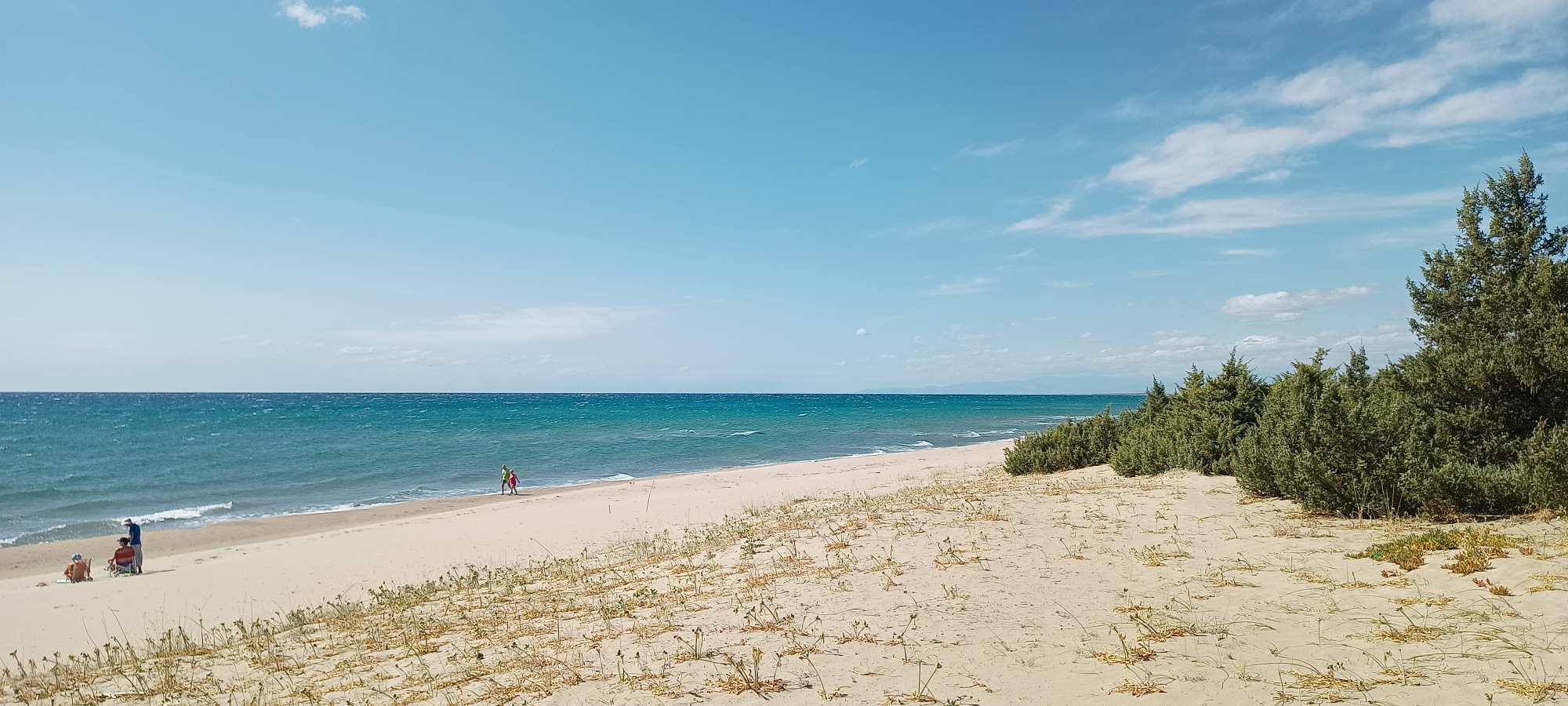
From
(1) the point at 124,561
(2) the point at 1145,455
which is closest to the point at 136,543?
(1) the point at 124,561

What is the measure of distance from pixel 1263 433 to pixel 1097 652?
8.80m

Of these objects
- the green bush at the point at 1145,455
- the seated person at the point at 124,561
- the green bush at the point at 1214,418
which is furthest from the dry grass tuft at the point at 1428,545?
the seated person at the point at 124,561

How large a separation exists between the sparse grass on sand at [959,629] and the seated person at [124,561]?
7.41 m

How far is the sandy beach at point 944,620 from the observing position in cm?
494

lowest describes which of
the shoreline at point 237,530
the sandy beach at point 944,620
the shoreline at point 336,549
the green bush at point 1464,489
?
the shoreline at point 237,530

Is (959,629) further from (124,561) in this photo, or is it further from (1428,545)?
(124,561)

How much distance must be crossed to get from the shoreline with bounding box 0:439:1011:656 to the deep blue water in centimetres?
Result: 439

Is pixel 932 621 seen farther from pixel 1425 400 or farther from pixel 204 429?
pixel 204 429

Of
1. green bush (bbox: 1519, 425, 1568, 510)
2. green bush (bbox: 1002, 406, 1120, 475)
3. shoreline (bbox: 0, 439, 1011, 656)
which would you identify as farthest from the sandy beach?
green bush (bbox: 1002, 406, 1120, 475)

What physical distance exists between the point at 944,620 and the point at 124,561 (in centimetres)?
1909

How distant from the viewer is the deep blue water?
2797 centimetres

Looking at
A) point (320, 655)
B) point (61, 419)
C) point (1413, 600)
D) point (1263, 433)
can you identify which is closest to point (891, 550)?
point (1413, 600)

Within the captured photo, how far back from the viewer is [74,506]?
2698 centimetres

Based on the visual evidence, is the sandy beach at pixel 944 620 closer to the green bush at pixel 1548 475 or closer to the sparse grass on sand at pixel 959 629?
the sparse grass on sand at pixel 959 629
